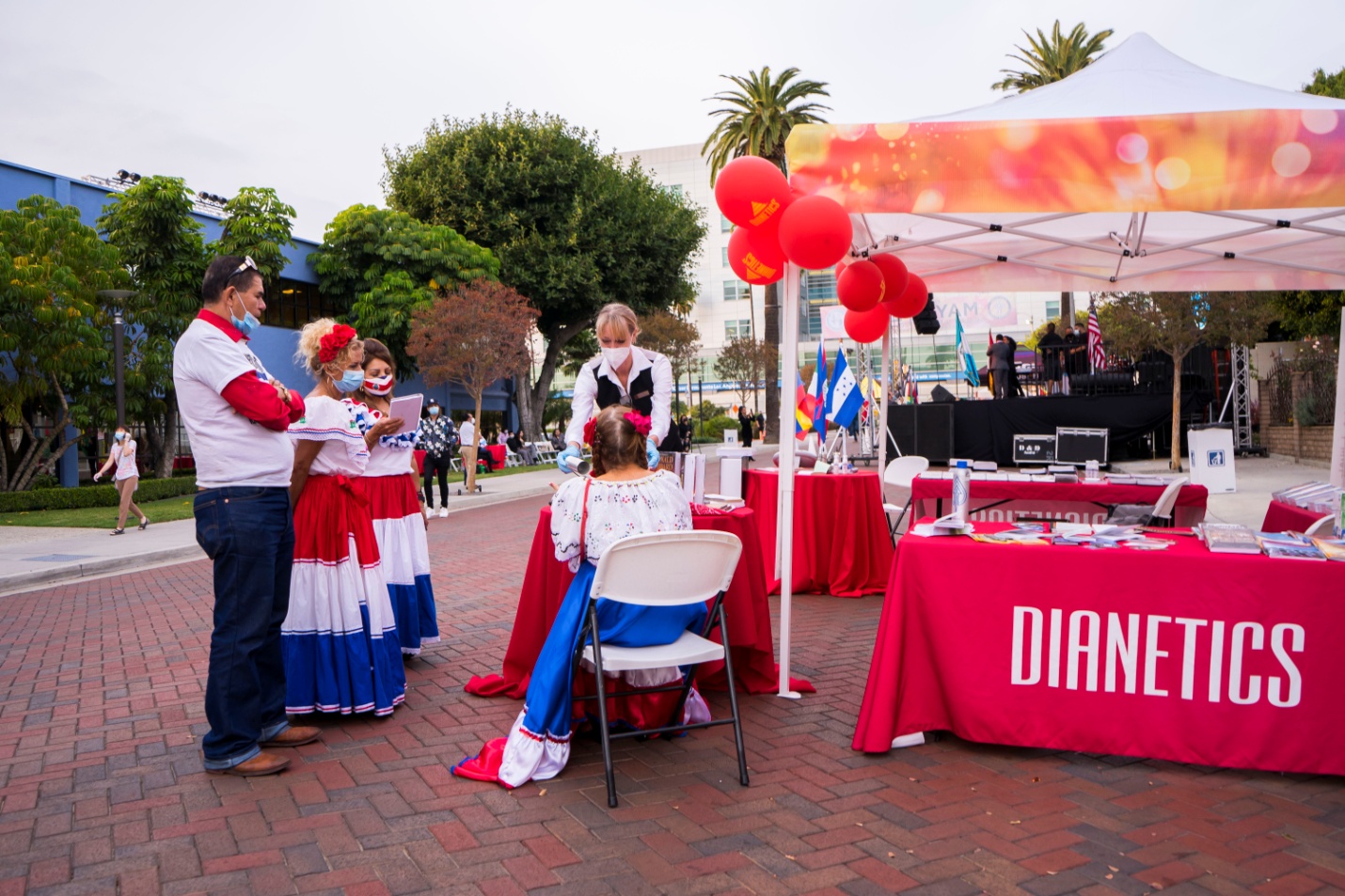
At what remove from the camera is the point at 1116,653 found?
13.0 ft

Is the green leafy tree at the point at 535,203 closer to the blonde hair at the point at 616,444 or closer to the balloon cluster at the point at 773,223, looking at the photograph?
the balloon cluster at the point at 773,223

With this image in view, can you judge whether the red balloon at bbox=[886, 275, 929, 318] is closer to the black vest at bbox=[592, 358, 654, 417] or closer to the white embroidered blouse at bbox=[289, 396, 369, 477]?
the black vest at bbox=[592, 358, 654, 417]

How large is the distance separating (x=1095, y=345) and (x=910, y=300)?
13681mm

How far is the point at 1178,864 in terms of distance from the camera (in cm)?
309

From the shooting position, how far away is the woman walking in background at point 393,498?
5133 mm

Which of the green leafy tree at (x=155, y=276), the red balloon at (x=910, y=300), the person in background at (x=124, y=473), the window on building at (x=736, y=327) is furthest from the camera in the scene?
the window on building at (x=736, y=327)

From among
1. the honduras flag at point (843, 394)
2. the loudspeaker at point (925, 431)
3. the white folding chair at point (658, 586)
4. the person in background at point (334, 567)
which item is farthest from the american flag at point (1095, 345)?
the person in background at point (334, 567)

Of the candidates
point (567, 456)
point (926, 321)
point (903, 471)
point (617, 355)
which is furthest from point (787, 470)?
point (926, 321)

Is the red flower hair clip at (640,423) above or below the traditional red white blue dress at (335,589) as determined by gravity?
above

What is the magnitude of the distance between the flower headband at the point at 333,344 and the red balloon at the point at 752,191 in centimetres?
200

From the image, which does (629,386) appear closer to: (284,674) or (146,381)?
(284,674)

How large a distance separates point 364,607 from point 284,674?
0.47m

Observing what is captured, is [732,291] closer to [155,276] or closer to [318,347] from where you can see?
[155,276]

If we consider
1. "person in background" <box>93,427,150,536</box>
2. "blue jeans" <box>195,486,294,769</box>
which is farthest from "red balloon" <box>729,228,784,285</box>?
"person in background" <box>93,427,150,536</box>
